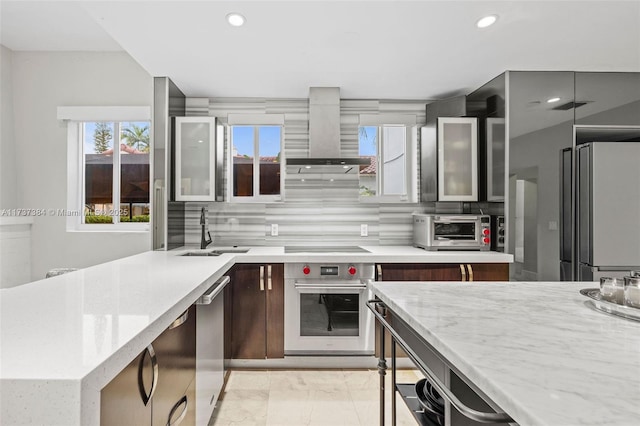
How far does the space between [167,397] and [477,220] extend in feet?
8.43

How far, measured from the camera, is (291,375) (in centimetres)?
254

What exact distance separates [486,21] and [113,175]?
332 centimetres

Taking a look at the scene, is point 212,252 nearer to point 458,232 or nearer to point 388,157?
point 388,157

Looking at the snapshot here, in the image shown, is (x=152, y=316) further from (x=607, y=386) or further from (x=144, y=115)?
(x=144, y=115)

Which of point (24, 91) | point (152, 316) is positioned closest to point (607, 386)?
point (152, 316)

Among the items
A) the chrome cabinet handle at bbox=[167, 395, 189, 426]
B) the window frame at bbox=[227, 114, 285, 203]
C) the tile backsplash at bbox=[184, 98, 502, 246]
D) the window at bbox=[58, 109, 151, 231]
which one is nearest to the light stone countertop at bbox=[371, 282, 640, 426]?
the chrome cabinet handle at bbox=[167, 395, 189, 426]

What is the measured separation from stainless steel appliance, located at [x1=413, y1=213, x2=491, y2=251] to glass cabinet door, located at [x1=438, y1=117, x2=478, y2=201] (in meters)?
0.21

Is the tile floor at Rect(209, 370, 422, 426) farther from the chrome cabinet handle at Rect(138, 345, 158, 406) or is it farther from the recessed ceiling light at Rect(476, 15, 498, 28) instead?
the recessed ceiling light at Rect(476, 15, 498, 28)

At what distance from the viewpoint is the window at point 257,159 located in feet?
10.7

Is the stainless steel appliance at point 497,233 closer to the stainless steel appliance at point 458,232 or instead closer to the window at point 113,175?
the stainless steel appliance at point 458,232

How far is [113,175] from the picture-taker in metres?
3.26

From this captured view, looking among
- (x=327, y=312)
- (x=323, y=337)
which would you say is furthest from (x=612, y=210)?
(x=323, y=337)

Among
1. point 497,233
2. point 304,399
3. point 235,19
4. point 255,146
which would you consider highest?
point 235,19

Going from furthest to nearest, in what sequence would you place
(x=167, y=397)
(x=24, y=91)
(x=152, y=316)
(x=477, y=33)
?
(x=24, y=91), (x=477, y=33), (x=167, y=397), (x=152, y=316)
